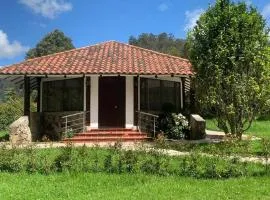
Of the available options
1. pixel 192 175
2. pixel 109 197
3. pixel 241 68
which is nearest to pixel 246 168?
pixel 192 175

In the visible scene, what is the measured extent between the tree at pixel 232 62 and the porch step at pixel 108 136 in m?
3.58

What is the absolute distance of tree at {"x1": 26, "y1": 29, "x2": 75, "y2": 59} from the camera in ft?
219

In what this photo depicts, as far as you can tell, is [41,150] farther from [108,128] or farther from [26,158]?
[108,128]

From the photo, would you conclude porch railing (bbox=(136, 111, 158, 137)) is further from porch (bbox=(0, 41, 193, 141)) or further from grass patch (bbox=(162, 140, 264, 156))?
grass patch (bbox=(162, 140, 264, 156))

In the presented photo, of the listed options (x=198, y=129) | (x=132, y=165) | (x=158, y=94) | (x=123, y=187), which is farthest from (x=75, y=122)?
(x=123, y=187)

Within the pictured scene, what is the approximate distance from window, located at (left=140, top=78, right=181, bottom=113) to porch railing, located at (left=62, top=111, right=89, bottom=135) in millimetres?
2825

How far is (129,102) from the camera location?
72.5ft

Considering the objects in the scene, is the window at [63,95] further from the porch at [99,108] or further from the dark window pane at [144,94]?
the dark window pane at [144,94]

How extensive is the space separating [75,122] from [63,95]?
1669 millimetres

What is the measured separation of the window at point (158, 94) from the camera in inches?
892

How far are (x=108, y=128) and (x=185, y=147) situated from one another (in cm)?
616

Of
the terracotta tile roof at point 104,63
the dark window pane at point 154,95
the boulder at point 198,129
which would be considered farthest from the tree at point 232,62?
the dark window pane at point 154,95

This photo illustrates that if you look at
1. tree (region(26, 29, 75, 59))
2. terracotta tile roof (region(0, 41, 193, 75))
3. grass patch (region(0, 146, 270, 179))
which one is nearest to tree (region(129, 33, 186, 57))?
tree (region(26, 29, 75, 59))

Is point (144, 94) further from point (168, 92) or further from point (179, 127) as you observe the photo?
point (179, 127)
